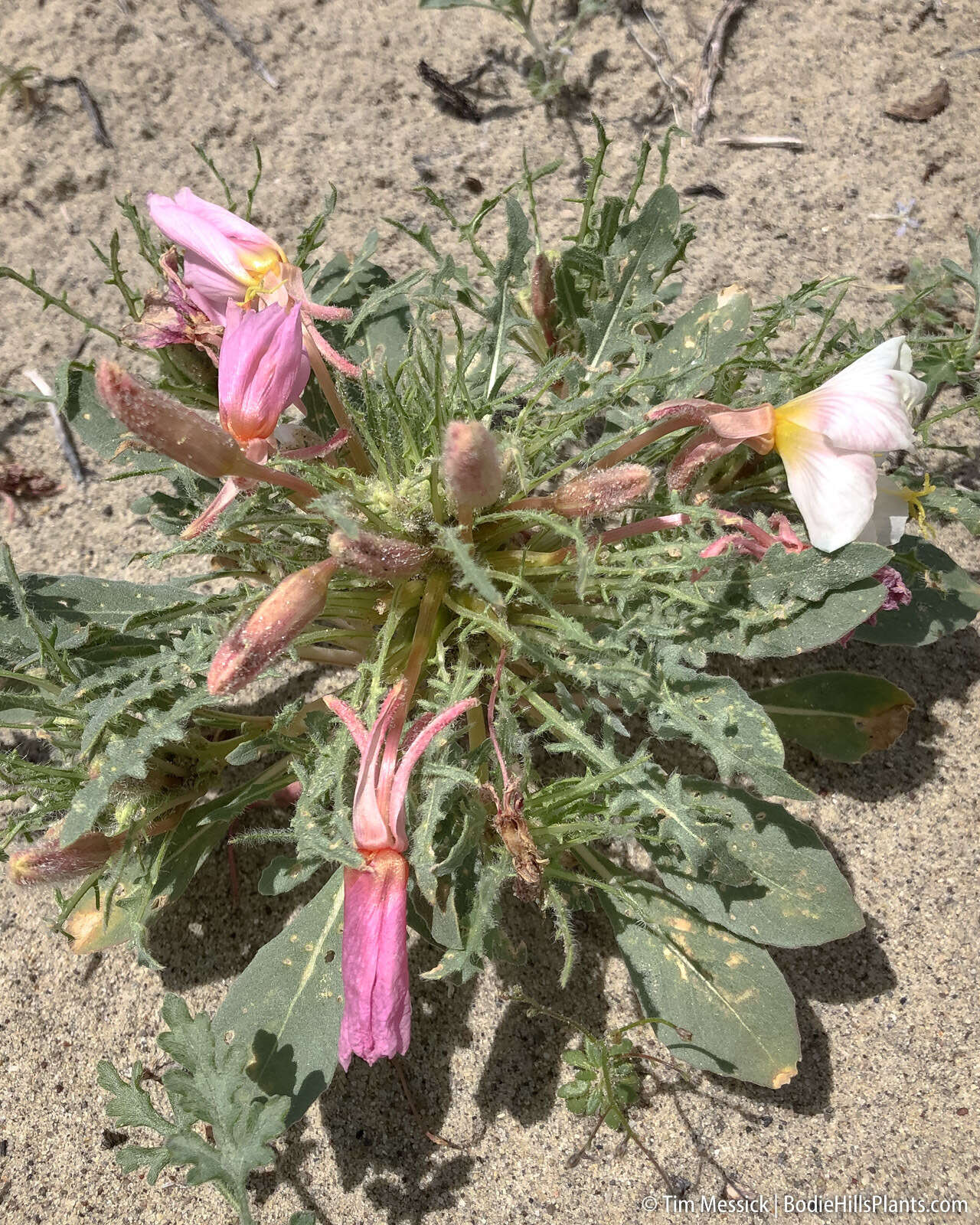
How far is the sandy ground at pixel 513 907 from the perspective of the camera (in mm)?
1677

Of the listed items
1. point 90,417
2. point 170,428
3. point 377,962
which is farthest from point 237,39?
point 377,962

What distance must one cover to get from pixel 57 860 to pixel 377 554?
2.43ft

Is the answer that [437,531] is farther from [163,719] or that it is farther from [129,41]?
[129,41]

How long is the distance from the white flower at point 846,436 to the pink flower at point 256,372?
0.73m

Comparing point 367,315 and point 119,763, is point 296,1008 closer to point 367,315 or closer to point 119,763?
point 119,763

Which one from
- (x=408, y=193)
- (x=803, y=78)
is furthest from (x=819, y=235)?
(x=408, y=193)

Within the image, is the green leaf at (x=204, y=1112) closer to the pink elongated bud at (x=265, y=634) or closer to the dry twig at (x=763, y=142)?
the pink elongated bud at (x=265, y=634)

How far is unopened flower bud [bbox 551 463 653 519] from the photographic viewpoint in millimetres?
1292

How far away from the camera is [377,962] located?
1.14 m

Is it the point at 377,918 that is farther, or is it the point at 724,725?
the point at 724,725

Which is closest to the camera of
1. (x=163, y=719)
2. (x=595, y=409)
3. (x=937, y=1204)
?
(x=163, y=719)

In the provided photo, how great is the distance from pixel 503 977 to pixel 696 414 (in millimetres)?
1107

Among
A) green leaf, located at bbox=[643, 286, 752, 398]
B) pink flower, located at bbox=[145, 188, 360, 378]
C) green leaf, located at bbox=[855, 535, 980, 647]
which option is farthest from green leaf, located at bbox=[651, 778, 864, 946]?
pink flower, located at bbox=[145, 188, 360, 378]

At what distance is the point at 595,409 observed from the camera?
1521 mm
